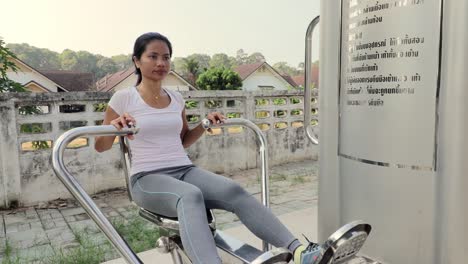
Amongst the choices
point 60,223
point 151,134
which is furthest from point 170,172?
point 60,223

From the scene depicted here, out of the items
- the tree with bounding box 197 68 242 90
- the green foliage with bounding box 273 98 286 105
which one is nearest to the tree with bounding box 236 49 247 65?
the tree with bounding box 197 68 242 90

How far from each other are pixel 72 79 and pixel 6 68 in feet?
86.0

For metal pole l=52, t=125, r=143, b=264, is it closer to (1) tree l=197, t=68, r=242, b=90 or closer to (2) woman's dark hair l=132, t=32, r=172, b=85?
(2) woman's dark hair l=132, t=32, r=172, b=85

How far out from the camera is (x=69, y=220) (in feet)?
12.6

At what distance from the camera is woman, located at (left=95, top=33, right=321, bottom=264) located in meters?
1.49

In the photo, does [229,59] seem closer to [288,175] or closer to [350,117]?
[288,175]

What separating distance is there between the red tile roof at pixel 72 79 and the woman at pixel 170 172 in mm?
27276

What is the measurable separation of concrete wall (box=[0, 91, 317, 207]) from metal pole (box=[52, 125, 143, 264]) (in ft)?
10.2

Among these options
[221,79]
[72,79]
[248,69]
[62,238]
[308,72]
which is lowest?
[62,238]

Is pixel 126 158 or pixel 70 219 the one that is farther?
pixel 70 219

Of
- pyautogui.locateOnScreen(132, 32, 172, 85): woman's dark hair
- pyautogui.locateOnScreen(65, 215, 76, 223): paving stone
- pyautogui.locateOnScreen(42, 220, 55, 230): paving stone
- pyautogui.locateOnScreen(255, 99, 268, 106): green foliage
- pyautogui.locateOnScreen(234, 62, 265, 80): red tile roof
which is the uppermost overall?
pyautogui.locateOnScreen(234, 62, 265, 80): red tile roof

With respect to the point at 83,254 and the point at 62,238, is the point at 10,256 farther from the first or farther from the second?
the point at 83,254

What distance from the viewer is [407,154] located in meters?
1.46

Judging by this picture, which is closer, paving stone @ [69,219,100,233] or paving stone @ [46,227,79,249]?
paving stone @ [46,227,79,249]
